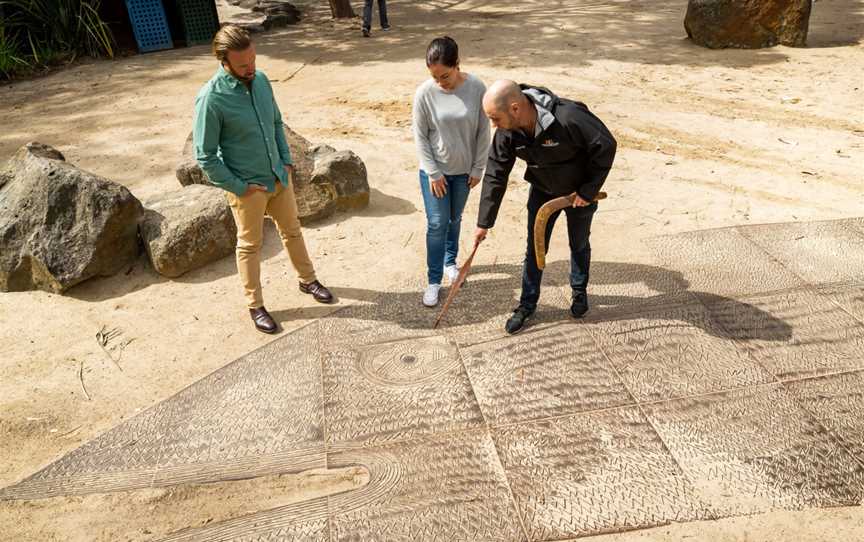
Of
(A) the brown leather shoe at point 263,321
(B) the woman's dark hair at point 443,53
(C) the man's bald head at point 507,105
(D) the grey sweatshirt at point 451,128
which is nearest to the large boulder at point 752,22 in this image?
(D) the grey sweatshirt at point 451,128

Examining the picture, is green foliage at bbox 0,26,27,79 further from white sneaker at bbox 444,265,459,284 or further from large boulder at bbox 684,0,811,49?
large boulder at bbox 684,0,811,49

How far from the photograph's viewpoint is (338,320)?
159 inches

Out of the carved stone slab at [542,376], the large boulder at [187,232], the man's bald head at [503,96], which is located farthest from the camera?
the large boulder at [187,232]

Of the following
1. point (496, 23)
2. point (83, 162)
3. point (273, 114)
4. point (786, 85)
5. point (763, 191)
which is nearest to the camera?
point (273, 114)

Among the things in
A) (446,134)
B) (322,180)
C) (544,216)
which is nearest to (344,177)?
(322,180)

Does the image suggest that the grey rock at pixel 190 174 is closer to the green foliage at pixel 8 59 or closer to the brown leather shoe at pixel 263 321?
the brown leather shoe at pixel 263 321

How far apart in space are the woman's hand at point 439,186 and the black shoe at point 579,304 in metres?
1.00

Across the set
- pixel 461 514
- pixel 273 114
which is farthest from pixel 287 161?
pixel 461 514

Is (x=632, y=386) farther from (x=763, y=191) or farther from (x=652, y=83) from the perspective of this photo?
(x=652, y=83)

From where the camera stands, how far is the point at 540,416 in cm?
312

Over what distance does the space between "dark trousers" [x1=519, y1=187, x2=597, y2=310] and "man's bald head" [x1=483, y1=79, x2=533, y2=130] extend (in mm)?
538

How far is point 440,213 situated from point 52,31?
9870 mm

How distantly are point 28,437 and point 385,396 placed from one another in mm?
1839

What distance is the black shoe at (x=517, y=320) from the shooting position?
373 centimetres
